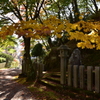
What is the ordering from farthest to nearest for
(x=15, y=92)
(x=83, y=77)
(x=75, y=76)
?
(x=15, y=92) → (x=75, y=76) → (x=83, y=77)

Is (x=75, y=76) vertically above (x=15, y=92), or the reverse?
(x=75, y=76)

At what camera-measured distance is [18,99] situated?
4684 millimetres

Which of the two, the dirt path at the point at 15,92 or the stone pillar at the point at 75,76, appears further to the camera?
the dirt path at the point at 15,92

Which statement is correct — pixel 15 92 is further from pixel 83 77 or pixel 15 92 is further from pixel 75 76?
pixel 83 77

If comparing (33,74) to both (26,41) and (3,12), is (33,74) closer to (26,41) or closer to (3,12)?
(26,41)

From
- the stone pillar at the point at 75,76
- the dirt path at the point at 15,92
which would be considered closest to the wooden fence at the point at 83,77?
the stone pillar at the point at 75,76

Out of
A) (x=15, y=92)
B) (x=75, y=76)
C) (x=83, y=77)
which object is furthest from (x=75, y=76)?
(x=15, y=92)

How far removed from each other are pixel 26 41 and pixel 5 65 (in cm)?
1590

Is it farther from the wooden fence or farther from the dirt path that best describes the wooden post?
the dirt path

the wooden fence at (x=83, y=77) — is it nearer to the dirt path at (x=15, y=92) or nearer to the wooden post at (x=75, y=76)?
the wooden post at (x=75, y=76)

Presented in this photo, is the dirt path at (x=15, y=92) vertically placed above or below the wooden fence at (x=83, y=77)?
below

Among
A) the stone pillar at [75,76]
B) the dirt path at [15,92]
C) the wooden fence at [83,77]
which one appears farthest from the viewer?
the dirt path at [15,92]

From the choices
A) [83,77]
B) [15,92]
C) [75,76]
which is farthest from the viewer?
[15,92]

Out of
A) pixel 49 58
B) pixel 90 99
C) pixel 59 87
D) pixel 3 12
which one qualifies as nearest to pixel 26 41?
pixel 3 12
